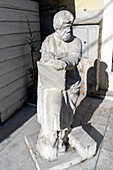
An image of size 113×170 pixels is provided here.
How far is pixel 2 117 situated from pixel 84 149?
1.91m

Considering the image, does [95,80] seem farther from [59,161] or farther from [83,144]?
[59,161]

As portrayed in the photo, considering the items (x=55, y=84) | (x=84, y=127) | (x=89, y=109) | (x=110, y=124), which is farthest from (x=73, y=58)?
(x=89, y=109)

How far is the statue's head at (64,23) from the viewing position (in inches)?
73.5

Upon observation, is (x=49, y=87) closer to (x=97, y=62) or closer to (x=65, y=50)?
(x=65, y=50)

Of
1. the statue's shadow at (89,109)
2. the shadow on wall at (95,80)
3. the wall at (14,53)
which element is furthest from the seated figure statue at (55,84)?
the shadow on wall at (95,80)

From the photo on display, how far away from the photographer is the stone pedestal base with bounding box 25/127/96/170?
7.16ft

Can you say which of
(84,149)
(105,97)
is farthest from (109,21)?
(84,149)

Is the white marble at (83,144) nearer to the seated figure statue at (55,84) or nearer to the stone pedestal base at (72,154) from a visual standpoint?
the stone pedestal base at (72,154)

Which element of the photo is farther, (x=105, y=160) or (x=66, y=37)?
(x=105, y=160)

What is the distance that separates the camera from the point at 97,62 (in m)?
3.95

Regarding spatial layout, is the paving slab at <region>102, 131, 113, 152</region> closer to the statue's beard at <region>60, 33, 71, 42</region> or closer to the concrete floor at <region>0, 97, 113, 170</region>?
the concrete floor at <region>0, 97, 113, 170</region>

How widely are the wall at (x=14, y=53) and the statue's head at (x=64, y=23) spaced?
164cm

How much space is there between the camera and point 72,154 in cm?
236

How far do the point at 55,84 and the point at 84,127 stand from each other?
5.14 ft
